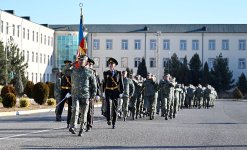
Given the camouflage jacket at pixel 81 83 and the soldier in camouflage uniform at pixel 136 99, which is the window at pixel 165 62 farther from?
the camouflage jacket at pixel 81 83

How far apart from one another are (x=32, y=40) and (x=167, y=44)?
2570 centimetres

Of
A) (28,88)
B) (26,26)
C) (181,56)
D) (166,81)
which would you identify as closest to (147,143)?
(166,81)

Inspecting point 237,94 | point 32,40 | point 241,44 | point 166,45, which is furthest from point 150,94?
point 241,44

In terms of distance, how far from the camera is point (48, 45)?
91.4m

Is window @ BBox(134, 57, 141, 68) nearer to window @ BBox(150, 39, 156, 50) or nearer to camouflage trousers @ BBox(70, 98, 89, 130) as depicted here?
window @ BBox(150, 39, 156, 50)

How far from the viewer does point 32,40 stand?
82625 millimetres

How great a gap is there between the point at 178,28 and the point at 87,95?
85.6 m

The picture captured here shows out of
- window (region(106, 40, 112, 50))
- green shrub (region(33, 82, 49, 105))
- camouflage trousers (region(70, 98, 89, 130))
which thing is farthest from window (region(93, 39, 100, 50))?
camouflage trousers (region(70, 98, 89, 130))

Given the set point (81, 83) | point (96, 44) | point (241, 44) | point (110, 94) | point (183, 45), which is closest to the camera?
point (81, 83)

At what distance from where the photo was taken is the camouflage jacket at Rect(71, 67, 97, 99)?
566 inches

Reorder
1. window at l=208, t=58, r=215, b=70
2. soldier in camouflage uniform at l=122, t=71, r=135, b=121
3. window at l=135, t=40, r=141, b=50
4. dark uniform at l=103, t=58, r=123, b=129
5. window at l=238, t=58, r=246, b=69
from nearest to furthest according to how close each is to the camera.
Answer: dark uniform at l=103, t=58, r=123, b=129
soldier in camouflage uniform at l=122, t=71, r=135, b=121
window at l=208, t=58, r=215, b=70
window at l=238, t=58, r=246, b=69
window at l=135, t=40, r=141, b=50

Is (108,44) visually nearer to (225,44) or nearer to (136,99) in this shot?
(225,44)

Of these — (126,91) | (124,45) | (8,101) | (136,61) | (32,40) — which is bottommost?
(8,101)

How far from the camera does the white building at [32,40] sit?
71.9 metres
